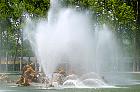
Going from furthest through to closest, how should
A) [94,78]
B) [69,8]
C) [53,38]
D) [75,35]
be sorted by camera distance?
1. [69,8]
2. [75,35]
3. [53,38]
4. [94,78]

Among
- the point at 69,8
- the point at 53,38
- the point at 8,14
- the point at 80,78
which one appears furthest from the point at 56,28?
the point at 8,14

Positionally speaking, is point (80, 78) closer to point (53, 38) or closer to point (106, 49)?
point (53, 38)

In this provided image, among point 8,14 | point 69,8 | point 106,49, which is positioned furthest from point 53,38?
point 106,49

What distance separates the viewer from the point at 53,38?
108 feet

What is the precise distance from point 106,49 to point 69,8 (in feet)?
30.7

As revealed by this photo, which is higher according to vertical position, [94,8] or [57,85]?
[94,8]

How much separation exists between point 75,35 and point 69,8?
38.1 ft

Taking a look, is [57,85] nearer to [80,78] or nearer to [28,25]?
[80,78]

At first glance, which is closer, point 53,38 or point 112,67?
point 53,38

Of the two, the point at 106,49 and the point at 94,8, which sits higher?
the point at 94,8

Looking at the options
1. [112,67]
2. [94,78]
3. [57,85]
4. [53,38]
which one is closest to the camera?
[57,85]

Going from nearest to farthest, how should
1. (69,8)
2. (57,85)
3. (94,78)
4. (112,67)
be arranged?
(57,85) < (94,78) < (69,8) < (112,67)

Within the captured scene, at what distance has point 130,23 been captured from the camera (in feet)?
172

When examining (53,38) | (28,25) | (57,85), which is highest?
(28,25)
